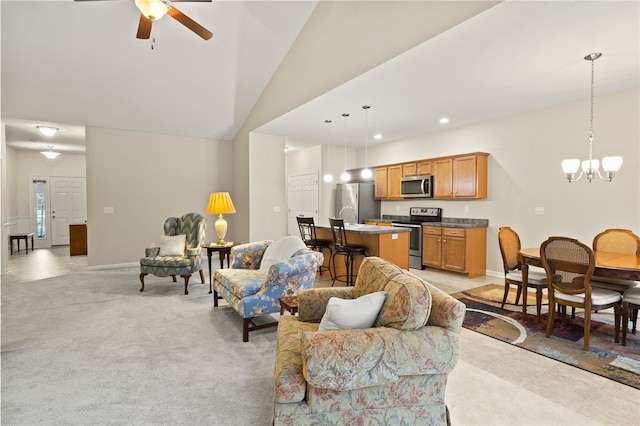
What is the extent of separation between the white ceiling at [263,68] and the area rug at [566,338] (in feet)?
8.64

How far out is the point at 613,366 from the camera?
2.54 metres

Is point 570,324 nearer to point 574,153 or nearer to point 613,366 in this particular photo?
point 613,366

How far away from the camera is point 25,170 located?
30.0 ft

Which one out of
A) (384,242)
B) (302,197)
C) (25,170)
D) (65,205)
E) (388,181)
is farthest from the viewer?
(65,205)

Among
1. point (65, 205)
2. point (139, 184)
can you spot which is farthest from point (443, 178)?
point (65, 205)

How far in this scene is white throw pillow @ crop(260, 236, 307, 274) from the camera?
3336mm

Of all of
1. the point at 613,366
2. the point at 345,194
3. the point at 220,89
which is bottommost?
the point at 613,366

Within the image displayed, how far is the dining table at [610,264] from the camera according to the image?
268 cm

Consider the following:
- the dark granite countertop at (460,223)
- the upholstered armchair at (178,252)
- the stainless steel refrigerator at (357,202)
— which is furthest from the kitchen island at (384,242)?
the stainless steel refrigerator at (357,202)

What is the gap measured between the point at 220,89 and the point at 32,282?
432 centimetres

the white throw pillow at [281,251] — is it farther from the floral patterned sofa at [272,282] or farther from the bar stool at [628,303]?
the bar stool at [628,303]

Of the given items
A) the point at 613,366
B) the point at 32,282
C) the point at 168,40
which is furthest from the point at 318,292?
the point at 32,282

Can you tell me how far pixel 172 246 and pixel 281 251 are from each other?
2250 mm

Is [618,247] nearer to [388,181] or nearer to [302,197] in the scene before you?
[388,181]
